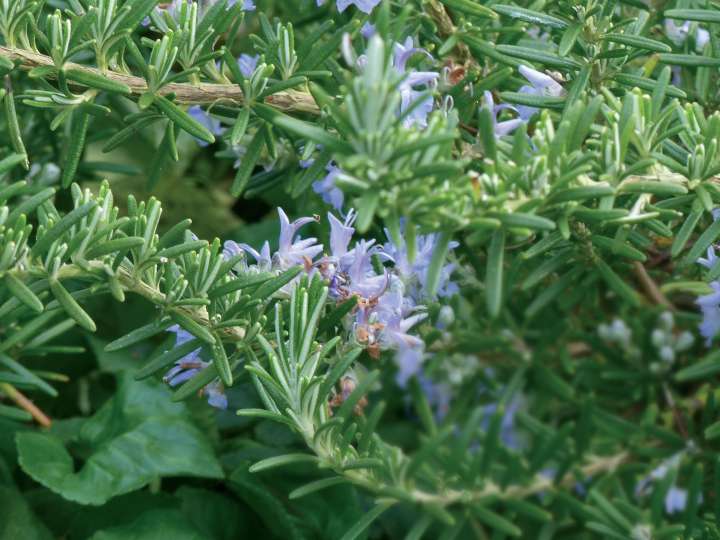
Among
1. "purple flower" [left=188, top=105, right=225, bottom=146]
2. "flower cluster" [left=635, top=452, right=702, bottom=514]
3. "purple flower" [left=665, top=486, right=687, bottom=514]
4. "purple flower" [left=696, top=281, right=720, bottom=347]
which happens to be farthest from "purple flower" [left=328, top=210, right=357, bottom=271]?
"purple flower" [left=665, top=486, right=687, bottom=514]

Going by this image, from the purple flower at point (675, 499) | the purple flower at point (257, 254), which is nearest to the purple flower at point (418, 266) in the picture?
the purple flower at point (257, 254)

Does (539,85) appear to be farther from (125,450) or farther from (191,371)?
(125,450)

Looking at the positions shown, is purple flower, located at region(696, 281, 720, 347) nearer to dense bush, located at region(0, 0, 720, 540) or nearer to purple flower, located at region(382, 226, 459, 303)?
dense bush, located at region(0, 0, 720, 540)

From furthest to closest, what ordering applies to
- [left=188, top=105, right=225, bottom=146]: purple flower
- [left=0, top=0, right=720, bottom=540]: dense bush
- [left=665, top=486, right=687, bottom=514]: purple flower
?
1. [left=665, top=486, right=687, bottom=514]: purple flower
2. [left=188, top=105, right=225, bottom=146]: purple flower
3. [left=0, top=0, right=720, bottom=540]: dense bush

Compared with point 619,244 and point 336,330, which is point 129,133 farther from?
point 619,244

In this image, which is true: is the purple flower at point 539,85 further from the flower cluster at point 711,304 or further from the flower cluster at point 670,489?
the flower cluster at point 670,489

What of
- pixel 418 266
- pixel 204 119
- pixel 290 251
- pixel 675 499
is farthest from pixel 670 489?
pixel 204 119
